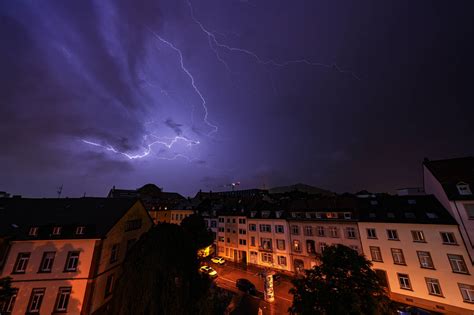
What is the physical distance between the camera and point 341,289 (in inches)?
402

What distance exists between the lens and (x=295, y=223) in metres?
30.2

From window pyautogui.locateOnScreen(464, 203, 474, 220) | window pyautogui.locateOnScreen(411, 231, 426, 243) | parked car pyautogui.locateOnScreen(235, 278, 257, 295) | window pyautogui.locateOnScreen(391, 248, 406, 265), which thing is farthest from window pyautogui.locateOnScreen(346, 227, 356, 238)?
parked car pyautogui.locateOnScreen(235, 278, 257, 295)

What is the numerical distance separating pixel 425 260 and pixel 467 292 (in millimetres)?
3515

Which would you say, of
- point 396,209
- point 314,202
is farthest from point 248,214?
point 396,209

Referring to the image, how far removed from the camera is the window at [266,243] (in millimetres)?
32531

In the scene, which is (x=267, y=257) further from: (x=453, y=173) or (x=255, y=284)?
(x=453, y=173)

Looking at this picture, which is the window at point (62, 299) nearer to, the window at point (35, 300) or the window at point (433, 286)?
the window at point (35, 300)

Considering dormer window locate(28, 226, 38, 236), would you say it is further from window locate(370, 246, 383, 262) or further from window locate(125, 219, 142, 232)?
window locate(370, 246, 383, 262)

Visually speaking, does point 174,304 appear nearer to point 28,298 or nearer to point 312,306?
point 312,306

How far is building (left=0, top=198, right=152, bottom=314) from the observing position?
14953 millimetres

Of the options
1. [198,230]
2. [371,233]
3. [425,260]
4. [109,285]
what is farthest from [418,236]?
[109,285]

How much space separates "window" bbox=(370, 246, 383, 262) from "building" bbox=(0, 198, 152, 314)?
106ft

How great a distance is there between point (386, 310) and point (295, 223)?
21429 millimetres

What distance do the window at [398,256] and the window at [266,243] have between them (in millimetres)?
17816
